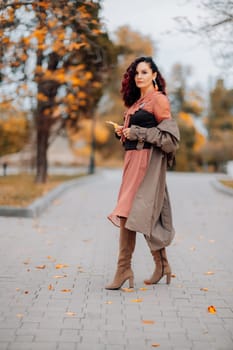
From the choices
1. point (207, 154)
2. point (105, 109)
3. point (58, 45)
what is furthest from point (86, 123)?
point (58, 45)

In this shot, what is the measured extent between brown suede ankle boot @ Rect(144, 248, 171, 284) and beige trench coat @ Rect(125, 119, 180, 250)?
231mm

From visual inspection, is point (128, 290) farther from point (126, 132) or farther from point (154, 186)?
point (126, 132)

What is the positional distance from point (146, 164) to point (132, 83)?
78 centimetres

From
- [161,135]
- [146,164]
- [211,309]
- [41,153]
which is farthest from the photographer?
[41,153]

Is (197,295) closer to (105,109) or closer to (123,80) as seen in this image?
(123,80)

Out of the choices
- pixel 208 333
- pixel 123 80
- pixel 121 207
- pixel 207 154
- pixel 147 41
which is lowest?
pixel 207 154

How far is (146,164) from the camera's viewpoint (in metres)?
5.91

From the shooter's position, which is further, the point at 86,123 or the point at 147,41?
the point at 86,123

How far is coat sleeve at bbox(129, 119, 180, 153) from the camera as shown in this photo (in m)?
5.78

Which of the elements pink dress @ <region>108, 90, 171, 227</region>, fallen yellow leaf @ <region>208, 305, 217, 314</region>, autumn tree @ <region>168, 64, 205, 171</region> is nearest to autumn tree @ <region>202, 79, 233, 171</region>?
autumn tree @ <region>168, 64, 205, 171</region>

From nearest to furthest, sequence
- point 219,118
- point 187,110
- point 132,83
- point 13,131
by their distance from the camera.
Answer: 1. point 132,83
2. point 13,131
3. point 219,118
4. point 187,110

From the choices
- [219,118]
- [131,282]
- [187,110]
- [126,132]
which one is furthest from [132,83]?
[187,110]

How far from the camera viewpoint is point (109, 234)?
34.2 feet

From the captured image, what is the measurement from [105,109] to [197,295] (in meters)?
48.2
